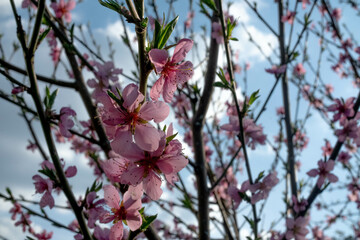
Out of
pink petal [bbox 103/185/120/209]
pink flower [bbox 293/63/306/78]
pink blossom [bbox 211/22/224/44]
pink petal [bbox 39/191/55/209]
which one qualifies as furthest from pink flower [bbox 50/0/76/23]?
pink flower [bbox 293/63/306/78]

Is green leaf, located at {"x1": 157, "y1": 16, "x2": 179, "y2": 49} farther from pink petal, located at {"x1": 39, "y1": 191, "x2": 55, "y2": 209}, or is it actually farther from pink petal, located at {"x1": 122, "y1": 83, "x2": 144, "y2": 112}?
pink petal, located at {"x1": 39, "y1": 191, "x2": 55, "y2": 209}

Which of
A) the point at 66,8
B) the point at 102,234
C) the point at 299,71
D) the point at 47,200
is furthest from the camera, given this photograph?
the point at 299,71

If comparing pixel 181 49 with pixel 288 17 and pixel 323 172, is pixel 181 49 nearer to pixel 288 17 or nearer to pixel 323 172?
pixel 323 172

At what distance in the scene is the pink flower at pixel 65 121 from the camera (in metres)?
1.63

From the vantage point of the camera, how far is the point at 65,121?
1653 millimetres

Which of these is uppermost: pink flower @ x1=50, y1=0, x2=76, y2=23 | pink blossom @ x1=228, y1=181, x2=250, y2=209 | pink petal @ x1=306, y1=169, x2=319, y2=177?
pink flower @ x1=50, y1=0, x2=76, y2=23

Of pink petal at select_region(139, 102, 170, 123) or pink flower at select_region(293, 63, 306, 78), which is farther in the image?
pink flower at select_region(293, 63, 306, 78)

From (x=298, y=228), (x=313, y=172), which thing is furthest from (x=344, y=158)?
(x=298, y=228)

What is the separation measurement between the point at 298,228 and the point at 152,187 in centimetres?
197

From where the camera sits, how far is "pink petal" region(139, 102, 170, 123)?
98 cm

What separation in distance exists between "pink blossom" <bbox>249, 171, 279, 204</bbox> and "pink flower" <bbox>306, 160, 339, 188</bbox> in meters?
0.81

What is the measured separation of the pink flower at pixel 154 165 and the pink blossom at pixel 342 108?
7.77 feet

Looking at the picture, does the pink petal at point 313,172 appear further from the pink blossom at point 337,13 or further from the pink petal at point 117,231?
the pink blossom at point 337,13

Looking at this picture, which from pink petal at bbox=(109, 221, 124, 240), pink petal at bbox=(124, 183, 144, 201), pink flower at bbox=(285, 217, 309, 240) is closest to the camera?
pink petal at bbox=(124, 183, 144, 201)
